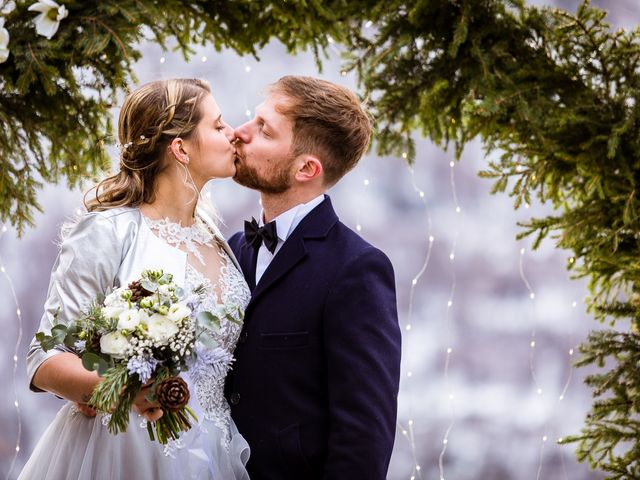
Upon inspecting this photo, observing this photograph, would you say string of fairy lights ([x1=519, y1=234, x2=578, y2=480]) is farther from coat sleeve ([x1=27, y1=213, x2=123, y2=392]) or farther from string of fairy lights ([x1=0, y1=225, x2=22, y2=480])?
coat sleeve ([x1=27, y1=213, x2=123, y2=392])

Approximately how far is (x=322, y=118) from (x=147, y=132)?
58 centimetres

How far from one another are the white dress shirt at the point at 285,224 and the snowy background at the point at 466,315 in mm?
2272

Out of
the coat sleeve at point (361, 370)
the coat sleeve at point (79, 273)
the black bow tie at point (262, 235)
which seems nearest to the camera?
the coat sleeve at point (79, 273)

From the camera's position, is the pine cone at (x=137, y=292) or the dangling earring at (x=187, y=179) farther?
the dangling earring at (x=187, y=179)

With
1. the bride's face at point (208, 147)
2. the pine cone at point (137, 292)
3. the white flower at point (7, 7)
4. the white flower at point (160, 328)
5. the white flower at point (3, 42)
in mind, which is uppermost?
the white flower at point (7, 7)

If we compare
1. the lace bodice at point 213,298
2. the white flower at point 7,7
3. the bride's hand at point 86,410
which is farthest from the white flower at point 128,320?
the white flower at point 7,7

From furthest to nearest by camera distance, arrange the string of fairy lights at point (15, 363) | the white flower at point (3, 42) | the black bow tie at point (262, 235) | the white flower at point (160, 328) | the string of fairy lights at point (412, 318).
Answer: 1. the string of fairy lights at point (412, 318)
2. the string of fairy lights at point (15, 363)
3. the white flower at point (3, 42)
4. the black bow tie at point (262, 235)
5. the white flower at point (160, 328)

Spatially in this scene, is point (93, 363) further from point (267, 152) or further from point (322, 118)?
point (322, 118)

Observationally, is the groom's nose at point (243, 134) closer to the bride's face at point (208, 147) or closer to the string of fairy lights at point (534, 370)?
the bride's face at point (208, 147)

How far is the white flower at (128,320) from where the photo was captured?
5.93 feet

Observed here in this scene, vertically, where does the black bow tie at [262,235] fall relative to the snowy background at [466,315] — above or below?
below

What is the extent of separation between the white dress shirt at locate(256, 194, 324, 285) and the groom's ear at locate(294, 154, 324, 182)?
0.26 feet

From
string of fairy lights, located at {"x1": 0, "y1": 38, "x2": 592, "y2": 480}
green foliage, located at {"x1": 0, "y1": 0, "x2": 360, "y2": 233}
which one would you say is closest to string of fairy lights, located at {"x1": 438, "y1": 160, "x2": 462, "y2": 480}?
string of fairy lights, located at {"x1": 0, "y1": 38, "x2": 592, "y2": 480}

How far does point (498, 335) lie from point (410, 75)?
2.18 metres
